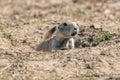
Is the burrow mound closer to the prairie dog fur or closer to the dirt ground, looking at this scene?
the dirt ground

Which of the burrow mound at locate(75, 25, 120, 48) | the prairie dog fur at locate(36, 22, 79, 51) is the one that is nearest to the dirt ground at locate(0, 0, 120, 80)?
the burrow mound at locate(75, 25, 120, 48)

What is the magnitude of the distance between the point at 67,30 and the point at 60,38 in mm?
365

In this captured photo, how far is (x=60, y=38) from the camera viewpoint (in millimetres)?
10680

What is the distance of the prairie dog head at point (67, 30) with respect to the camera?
10156 millimetres

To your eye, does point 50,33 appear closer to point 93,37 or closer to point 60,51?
point 93,37

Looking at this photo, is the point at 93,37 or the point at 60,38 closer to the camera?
the point at 93,37

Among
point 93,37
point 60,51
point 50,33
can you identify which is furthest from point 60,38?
point 60,51

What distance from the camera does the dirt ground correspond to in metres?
7.80

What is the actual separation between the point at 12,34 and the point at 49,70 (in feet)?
10.3

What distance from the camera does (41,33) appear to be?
11.2 metres

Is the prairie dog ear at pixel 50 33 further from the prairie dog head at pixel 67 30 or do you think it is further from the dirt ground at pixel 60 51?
the dirt ground at pixel 60 51

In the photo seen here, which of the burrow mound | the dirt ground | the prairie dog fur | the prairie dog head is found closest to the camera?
the dirt ground

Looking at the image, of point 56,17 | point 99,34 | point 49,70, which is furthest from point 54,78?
point 56,17

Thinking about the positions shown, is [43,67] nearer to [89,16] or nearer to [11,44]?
[11,44]
